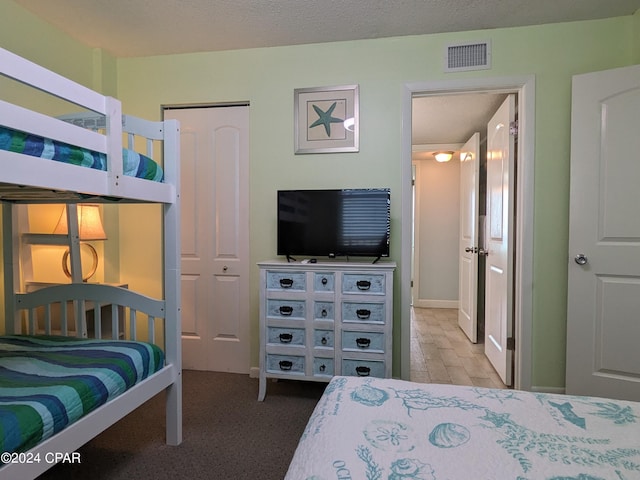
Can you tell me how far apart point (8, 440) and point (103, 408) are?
373mm

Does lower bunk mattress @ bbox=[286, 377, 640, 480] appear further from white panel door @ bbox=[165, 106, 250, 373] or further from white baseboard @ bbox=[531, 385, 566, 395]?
white panel door @ bbox=[165, 106, 250, 373]

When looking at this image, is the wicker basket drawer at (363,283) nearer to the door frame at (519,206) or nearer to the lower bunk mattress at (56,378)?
the door frame at (519,206)

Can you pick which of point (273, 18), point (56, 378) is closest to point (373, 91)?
point (273, 18)

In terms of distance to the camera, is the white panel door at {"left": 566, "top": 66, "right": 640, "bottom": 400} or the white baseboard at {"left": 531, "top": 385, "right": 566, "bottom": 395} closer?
the white panel door at {"left": 566, "top": 66, "right": 640, "bottom": 400}

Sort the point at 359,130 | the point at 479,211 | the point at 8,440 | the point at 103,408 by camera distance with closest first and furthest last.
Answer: the point at 8,440 → the point at 103,408 → the point at 359,130 → the point at 479,211

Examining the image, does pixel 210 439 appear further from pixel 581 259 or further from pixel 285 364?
pixel 581 259

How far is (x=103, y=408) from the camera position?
4.43 feet

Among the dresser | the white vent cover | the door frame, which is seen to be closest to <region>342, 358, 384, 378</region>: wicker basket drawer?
the dresser

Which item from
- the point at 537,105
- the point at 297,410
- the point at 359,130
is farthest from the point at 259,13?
the point at 297,410

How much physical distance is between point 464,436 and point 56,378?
136 centimetres

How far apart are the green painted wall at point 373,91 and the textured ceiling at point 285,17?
0.09m

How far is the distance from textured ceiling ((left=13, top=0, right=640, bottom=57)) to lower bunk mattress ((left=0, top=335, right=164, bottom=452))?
6.46 feet

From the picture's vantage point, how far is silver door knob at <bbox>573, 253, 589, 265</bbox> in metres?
2.21

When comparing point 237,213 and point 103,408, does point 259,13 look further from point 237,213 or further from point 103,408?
point 103,408
